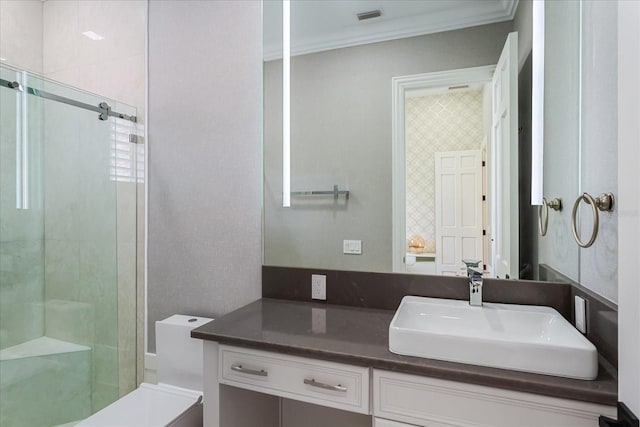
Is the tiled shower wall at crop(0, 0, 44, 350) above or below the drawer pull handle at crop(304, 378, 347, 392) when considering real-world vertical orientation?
above

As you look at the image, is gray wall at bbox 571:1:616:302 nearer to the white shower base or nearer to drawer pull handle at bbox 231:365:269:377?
drawer pull handle at bbox 231:365:269:377

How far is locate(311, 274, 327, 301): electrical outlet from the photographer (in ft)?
5.22

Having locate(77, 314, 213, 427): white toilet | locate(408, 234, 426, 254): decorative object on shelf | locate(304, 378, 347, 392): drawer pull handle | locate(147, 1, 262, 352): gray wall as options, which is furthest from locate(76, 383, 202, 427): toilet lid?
locate(408, 234, 426, 254): decorative object on shelf

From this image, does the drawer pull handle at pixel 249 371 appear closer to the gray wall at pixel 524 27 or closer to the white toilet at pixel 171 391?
the white toilet at pixel 171 391

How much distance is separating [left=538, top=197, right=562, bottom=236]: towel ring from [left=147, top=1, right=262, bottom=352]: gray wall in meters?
1.20

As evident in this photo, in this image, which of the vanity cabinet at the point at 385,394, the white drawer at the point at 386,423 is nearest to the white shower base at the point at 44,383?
the vanity cabinet at the point at 385,394

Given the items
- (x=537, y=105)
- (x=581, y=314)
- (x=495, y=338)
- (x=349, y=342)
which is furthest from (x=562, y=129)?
(x=349, y=342)

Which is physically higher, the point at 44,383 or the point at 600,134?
the point at 600,134

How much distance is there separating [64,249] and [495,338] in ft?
6.85

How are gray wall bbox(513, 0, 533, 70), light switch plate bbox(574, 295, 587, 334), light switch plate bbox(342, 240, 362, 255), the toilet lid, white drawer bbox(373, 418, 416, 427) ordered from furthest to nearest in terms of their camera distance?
light switch plate bbox(342, 240, 362, 255) < the toilet lid < gray wall bbox(513, 0, 533, 70) < light switch plate bbox(574, 295, 587, 334) < white drawer bbox(373, 418, 416, 427)

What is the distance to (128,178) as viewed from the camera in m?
1.97

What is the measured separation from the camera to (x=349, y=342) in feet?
3.64

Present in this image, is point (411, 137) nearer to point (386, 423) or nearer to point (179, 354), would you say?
point (386, 423)

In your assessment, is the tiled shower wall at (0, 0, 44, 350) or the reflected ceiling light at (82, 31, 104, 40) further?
the reflected ceiling light at (82, 31, 104, 40)
